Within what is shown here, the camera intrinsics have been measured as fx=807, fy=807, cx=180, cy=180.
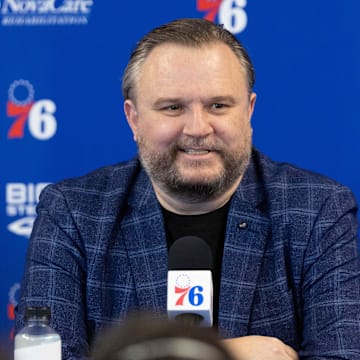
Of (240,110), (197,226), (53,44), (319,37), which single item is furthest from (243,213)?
(53,44)

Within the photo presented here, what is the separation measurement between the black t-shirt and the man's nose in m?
0.25

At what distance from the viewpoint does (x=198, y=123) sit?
1943 mm

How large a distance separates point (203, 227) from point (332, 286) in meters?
0.38

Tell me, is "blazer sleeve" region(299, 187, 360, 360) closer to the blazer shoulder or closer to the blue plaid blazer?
the blue plaid blazer

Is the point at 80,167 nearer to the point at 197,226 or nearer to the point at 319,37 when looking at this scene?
the point at 197,226

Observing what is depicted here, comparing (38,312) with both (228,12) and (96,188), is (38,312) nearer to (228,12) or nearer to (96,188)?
(96,188)

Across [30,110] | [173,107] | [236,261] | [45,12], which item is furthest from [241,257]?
[45,12]

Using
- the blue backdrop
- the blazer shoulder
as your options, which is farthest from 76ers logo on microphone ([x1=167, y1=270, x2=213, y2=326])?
the blue backdrop

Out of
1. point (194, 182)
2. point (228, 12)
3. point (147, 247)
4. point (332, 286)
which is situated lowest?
point (332, 286)

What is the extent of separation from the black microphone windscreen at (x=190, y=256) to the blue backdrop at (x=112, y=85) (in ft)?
3.37

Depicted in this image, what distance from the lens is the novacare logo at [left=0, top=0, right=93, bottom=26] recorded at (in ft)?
8.18

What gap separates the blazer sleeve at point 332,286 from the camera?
1.78 m

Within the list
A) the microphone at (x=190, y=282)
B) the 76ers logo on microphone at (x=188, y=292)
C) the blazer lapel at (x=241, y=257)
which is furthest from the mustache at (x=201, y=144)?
the 76ers logo on microphone at (x=188, y=292)

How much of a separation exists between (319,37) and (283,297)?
890mm
